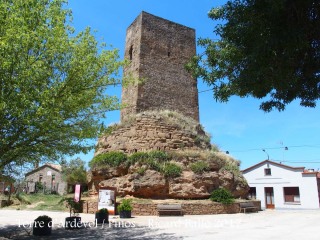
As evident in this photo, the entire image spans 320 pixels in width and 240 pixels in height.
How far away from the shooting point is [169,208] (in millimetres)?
14648

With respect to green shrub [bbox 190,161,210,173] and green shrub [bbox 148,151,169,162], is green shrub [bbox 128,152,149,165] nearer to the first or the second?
green shrub [bbox 148,151,169,162]

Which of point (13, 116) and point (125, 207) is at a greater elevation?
point (13, 116)

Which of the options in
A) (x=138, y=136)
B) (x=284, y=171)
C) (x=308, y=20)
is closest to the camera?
(x=308, y=20)

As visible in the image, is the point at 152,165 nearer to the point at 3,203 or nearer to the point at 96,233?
the point at 96,233

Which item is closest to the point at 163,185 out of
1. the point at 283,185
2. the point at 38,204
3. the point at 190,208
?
the point at 190,208

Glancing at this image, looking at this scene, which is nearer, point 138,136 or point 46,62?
point 46,62

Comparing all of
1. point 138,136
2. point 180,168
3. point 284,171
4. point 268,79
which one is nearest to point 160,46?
point 138,136

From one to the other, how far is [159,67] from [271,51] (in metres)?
17.0

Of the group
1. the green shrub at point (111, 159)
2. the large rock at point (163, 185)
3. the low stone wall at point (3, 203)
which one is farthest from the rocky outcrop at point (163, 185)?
the low stone wall at point (3, 203)

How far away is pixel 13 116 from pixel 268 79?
614cm

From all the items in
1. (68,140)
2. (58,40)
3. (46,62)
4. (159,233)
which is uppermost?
(58,40)

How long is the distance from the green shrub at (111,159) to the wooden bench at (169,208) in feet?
12.9

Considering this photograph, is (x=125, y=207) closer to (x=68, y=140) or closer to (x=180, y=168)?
(x=180, y=168)

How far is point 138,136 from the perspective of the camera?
18.4 metres
